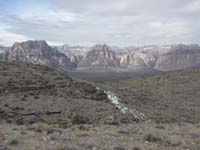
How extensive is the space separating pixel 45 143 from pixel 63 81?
40.6 m

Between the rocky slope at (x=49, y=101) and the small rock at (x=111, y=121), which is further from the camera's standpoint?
the rocky slope at (x=49, y=101)

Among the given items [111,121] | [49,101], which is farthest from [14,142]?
[49,101]

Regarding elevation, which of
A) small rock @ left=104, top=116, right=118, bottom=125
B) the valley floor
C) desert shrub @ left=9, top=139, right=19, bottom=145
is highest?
desert shrub @ left=9, top=139, right=19, bottom=145

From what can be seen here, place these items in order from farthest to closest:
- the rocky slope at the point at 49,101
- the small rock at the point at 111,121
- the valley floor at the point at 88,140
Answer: the rocky slope at the point at 49,101 → the small rock at the point at 111,121 → the valley floor at the point at 88,140

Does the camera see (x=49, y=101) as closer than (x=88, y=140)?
No

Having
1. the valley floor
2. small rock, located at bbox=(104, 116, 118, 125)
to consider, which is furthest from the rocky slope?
the valley floor

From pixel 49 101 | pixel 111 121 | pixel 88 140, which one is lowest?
pixel 111 121

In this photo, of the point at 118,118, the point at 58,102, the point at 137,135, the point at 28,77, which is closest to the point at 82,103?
the point at 58,102

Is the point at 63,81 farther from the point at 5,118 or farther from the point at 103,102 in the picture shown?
the point at 5,118

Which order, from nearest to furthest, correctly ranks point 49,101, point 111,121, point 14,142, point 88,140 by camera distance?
point 14,142 → point 88,140 → point 111,121 → point 49,101

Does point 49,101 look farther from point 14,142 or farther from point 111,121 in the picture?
point 14,142

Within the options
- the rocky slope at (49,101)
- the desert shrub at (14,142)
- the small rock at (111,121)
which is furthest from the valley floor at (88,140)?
the rocky slope at (49,101)

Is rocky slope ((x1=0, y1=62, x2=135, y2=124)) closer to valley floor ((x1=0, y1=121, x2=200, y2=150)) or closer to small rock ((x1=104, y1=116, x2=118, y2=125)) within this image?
small rock ((x1=104, y1=116, x2=118, y2=125))

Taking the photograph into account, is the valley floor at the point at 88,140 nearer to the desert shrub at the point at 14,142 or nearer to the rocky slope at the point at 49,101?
the desert shrub at the point at 14,142
